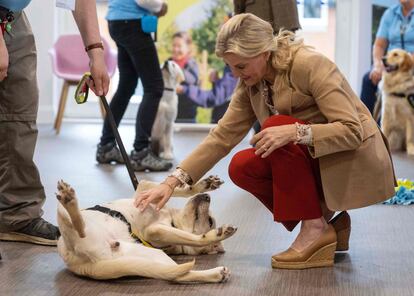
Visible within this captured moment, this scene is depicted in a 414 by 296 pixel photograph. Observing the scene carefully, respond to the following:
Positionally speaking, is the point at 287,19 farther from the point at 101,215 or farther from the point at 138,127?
the point at 101,215

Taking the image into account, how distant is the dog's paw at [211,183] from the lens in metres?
2.61

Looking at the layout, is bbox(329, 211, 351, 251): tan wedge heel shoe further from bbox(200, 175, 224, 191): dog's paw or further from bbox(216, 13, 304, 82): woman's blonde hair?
bbox(216, 13, 304, 82): woman's blonde hair

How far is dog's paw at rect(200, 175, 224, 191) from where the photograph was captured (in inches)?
103

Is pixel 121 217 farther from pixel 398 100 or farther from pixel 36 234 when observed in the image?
pixel 398 100

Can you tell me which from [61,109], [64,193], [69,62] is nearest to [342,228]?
[64,193]

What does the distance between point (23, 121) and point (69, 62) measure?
4499 millimetres

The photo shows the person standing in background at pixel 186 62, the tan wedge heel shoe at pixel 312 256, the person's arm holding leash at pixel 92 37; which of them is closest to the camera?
the tan wedge heel shoe at pixel 312 256

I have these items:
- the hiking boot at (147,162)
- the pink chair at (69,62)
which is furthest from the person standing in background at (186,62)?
the hiking boot at (147,162)

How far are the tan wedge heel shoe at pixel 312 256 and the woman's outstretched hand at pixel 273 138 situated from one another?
1.19 ft

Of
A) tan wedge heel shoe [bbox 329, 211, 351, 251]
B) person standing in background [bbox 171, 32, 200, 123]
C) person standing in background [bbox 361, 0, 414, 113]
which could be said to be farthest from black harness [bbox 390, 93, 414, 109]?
tan wedge heel shoe [bbox 329, 211, 351, 251]

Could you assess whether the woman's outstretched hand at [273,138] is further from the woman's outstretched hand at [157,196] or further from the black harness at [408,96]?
the black harness at [408,96]

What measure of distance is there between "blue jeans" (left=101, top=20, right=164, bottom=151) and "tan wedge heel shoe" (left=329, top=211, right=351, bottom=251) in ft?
7.06

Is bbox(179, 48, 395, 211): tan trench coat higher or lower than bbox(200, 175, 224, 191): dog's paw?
higher

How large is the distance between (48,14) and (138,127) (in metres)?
3.35
